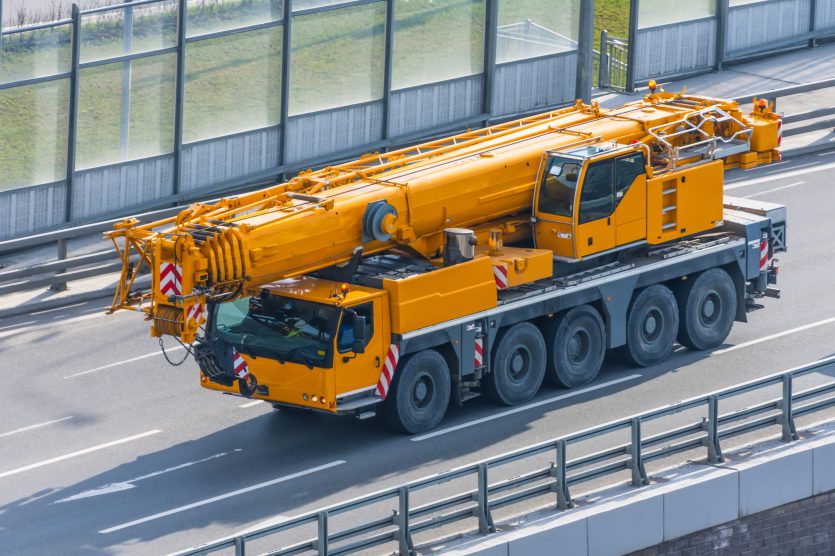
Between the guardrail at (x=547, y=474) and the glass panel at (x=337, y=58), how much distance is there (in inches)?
510

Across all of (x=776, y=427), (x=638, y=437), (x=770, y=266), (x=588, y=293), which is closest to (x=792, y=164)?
(x=770, y=266)

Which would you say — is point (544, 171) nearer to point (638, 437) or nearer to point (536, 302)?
point (536, 302)

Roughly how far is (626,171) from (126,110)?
9792 mm

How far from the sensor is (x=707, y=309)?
24.7m

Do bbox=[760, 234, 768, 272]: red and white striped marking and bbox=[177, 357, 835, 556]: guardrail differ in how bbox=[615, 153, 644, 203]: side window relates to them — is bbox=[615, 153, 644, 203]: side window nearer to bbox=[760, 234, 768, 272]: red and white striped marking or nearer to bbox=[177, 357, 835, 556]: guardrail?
bbox=[760, 234, 768, 272]: red and white striped marking

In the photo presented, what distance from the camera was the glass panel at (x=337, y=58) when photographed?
31609mm

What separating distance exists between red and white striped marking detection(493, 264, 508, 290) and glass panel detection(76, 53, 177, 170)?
961 cm

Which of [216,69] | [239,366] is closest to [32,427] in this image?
[239,366]

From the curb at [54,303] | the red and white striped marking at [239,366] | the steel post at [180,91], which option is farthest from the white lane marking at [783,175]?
the red and white striped marking at [239,366]

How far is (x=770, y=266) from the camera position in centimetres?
2541

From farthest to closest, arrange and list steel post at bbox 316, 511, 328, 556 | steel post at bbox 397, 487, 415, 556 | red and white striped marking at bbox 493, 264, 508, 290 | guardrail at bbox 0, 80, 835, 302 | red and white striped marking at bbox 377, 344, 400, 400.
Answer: guardrail at bbox 0, 80, 835, 302 < red and white striped marking at bbox 493, 264, 508, 290 < red and white striped marking at bbox 377, 344, 400, 400 < steel post at bbox 397, 487, 415, 556 < steel post at bbox 316, 511, 328, 556

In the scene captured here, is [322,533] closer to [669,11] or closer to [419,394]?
[419,394]

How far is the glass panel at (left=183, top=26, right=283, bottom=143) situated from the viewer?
30297mm

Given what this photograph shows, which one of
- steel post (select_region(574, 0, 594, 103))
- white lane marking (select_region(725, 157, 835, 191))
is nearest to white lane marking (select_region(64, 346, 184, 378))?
white lane marking (select_region(725, 157, 835, 191))
